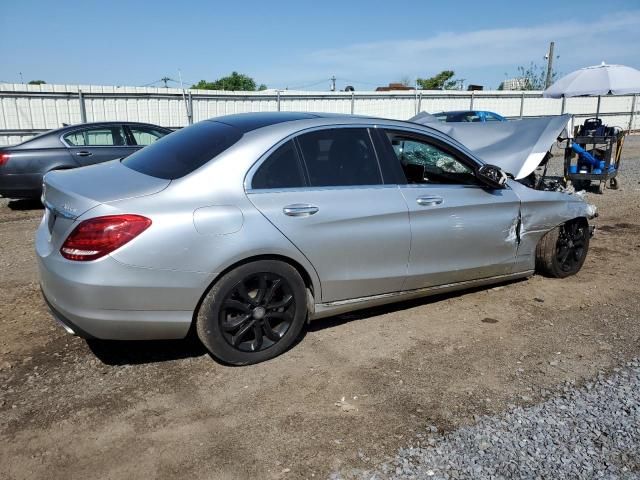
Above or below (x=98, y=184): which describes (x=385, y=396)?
below

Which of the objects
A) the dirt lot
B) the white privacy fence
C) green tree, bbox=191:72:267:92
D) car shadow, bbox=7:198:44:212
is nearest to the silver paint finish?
the dirt lot

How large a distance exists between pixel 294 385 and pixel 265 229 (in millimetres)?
979

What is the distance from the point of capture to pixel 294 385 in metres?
3.16

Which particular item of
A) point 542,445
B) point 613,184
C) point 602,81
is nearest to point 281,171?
point 542,445

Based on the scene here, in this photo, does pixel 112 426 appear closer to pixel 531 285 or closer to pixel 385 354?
pixel 385 354

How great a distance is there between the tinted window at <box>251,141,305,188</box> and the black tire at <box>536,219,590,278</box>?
2632 millimetres

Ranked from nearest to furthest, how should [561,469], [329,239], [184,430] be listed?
[561,469], [184,430], [329,239]

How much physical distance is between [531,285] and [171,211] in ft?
12.0

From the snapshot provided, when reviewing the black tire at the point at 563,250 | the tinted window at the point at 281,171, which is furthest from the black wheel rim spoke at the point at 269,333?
the black tire at the point at 563,250

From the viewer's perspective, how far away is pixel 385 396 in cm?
304

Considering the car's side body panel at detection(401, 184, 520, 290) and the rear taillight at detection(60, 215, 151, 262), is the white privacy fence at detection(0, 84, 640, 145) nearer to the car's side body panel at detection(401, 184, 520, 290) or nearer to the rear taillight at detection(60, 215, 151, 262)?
the rear taillight at detection(60, 215, 151, 262)

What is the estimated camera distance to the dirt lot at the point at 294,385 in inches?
99.1

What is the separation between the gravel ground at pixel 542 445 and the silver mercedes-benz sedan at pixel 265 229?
1.26 m

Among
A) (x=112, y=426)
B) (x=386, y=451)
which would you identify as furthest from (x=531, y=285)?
(x=112, y=426)
